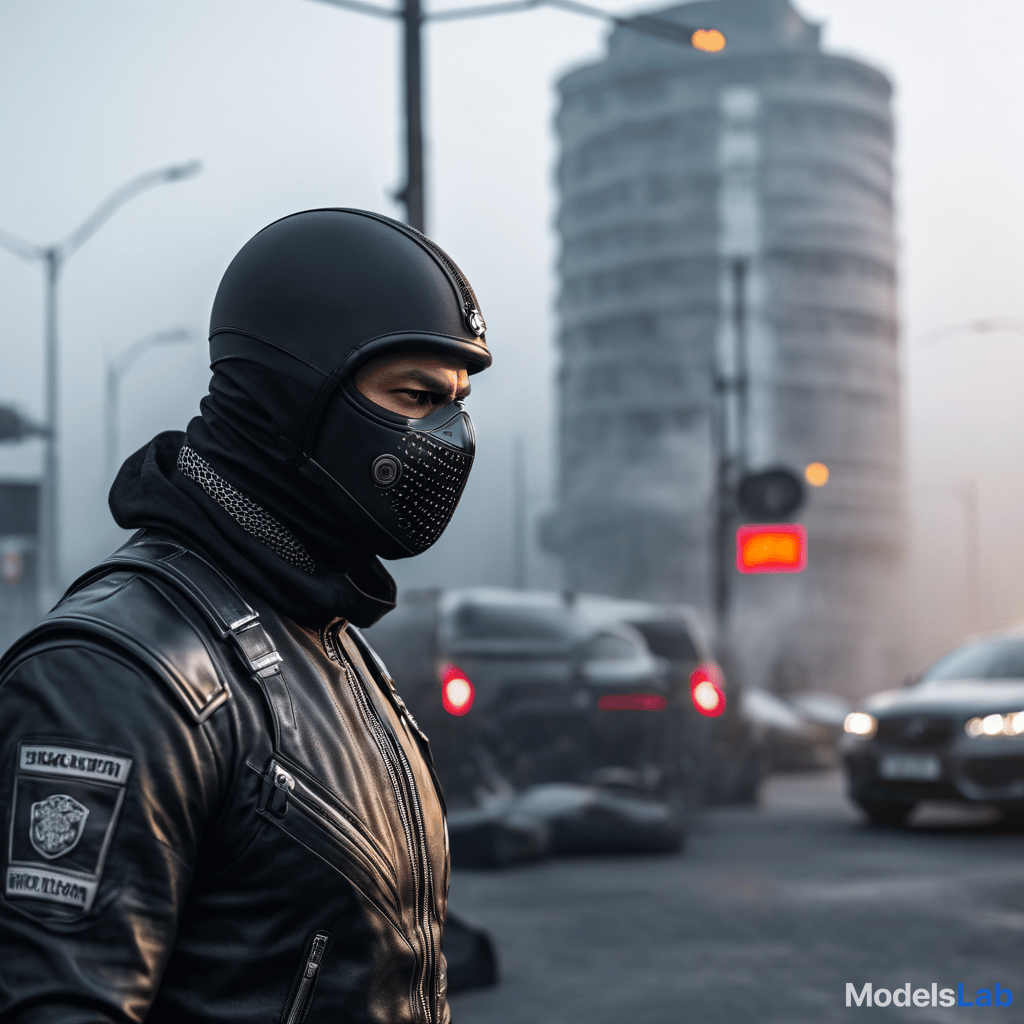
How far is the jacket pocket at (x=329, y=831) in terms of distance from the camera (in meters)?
1.41

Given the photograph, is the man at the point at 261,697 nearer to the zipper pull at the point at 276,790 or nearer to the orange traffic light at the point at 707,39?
the zipper pull at the point at 276,790

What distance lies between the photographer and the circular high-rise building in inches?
2945

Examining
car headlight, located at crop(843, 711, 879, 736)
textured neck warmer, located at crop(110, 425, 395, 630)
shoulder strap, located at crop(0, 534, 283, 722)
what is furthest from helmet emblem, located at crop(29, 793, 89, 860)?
car headlight, located at crop(843, 711, 879, 736)

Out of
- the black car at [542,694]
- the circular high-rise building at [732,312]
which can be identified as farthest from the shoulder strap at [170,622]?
the circular high-rise building at [732,312]

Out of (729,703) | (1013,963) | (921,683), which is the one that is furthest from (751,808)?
(1013,963)

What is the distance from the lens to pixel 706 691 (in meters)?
10.3

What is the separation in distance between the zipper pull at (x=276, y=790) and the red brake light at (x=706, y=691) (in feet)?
29.5

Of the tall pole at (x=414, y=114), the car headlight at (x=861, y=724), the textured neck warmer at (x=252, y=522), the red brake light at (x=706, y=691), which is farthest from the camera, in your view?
the car headlight at (x=861, y=724)

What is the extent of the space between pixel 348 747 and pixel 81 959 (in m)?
0.39

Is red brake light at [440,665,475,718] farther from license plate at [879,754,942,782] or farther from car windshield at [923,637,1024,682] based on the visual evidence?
car windshield at [923,637,1024,682]

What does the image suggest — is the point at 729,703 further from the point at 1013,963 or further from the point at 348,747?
the point at 348,747

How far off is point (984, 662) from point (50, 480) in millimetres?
13621

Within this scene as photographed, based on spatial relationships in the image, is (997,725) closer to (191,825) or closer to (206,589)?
(206,589)

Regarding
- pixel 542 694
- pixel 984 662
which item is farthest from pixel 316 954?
pixel 984 662
